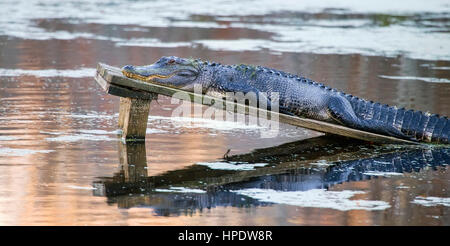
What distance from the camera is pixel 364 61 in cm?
1802

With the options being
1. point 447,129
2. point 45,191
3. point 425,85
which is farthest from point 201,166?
point 425,85

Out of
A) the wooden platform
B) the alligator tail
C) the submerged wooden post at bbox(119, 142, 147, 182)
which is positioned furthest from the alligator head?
the alligator tail

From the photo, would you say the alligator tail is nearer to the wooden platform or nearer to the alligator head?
the wooden platform

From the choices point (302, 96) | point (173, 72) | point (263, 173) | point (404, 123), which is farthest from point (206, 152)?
point (404, 123)

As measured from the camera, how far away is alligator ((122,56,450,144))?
10.6 meters

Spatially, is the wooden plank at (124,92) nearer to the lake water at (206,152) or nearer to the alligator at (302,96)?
the alligator at (302,96)

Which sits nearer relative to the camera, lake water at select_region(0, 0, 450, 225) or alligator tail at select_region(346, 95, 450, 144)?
lake water at select_region(0, 0, 450, 225)

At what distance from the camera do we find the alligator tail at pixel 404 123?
416 inches

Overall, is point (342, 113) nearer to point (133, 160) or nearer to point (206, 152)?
point (206, 152)

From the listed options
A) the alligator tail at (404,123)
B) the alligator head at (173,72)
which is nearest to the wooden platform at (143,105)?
the alligator tail at (404,123)

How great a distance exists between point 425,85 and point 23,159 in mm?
7826

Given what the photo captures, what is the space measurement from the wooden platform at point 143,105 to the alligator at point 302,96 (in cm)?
22

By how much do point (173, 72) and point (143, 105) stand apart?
2.68ft
